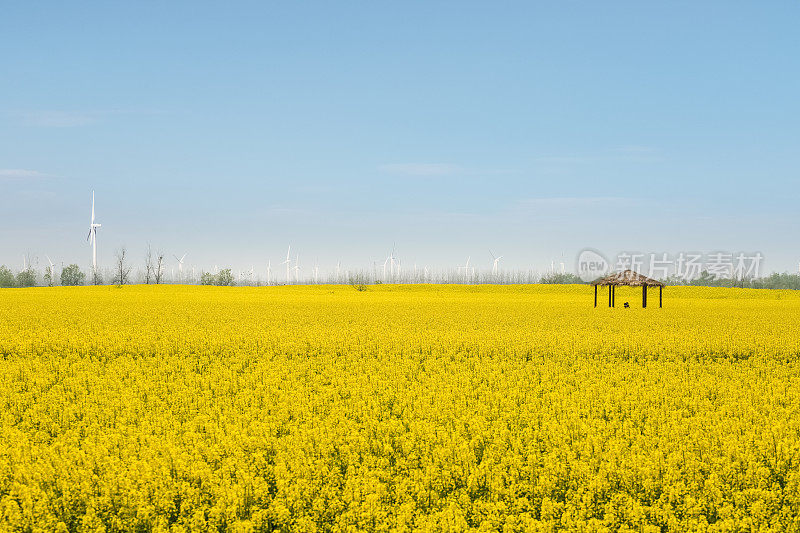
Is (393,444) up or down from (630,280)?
down

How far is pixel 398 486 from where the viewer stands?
6.89 meters

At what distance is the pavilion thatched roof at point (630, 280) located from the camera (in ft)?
132

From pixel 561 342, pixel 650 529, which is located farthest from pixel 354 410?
pixel 561 342

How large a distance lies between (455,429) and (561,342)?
39.9ft

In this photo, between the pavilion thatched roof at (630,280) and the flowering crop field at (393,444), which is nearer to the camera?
the flowering crop field at (393,444)

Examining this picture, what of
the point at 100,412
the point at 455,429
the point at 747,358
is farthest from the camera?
the point at 747,358

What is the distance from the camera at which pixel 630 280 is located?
40312mm

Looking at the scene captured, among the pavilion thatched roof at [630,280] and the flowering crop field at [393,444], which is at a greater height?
the pavilion thatched roof at [630,280]

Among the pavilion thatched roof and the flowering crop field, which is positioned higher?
the pavilion thatched roof

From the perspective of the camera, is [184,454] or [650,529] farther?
[184,454]

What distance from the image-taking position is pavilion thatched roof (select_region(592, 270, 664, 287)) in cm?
4022

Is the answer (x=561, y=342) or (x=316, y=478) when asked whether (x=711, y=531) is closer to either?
(x=316, y=478)

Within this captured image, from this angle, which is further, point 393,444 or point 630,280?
point 630,280

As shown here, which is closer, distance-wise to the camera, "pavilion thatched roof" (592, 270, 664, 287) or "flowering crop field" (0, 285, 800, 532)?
"flowering crop field" (0, 285, 800, 532)
